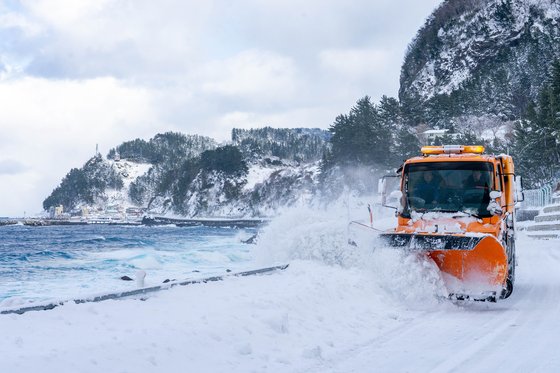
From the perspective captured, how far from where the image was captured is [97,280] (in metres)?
23.6

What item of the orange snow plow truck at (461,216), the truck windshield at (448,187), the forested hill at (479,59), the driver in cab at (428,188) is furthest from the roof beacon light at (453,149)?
the forested hill at (479,59)

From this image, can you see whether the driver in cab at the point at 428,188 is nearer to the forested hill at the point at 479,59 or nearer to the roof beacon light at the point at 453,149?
the roof beacon light at the point at 453,149

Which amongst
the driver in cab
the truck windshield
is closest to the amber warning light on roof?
the truck windshield

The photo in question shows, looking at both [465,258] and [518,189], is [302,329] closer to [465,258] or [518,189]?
[465,258]

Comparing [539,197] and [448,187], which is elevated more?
[448,187]

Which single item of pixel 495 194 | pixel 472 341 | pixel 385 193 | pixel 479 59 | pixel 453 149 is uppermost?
pixel 479 59

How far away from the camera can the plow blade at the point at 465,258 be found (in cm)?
1013

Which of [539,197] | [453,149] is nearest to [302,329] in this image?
[453,149]

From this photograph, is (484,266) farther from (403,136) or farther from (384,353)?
(403,136)

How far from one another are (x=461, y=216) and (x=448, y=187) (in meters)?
0.79

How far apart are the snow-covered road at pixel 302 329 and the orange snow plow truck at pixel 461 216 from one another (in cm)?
39

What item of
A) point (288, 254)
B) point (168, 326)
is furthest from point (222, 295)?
point (288, 254)

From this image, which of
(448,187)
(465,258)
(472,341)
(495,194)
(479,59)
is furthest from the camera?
(479,59)

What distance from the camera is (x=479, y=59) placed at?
12900 cm
